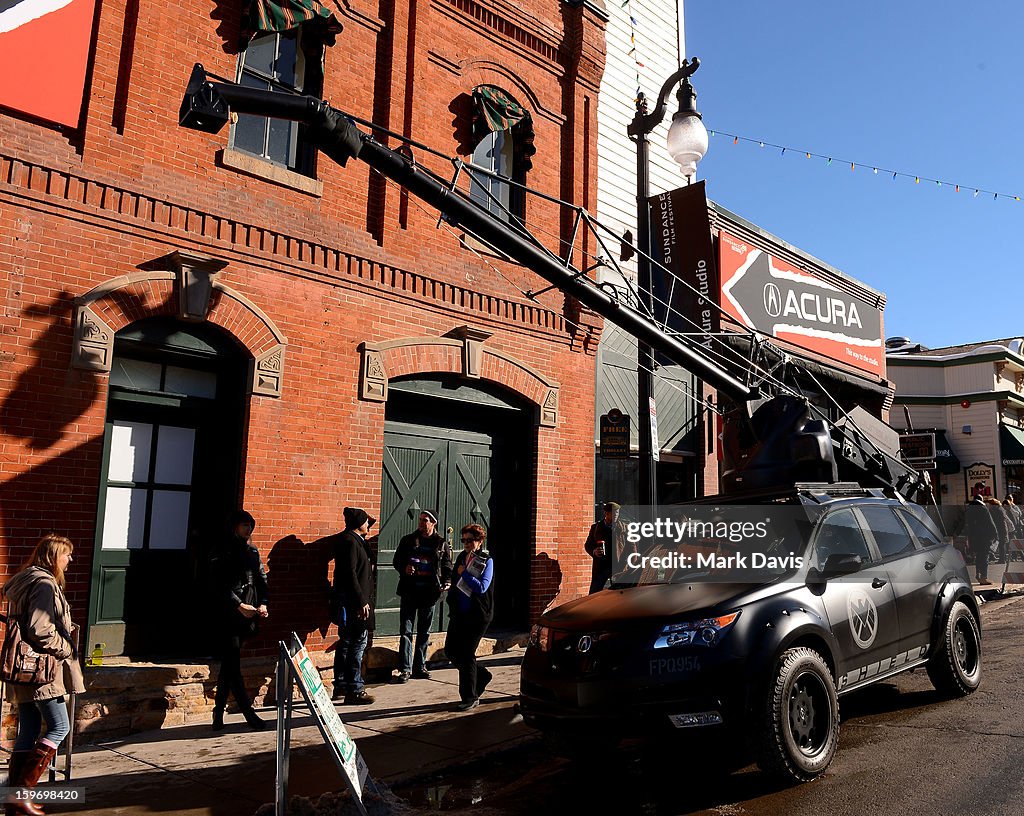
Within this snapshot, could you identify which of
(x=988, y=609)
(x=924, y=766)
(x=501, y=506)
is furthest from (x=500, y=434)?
(x=988, y=609)

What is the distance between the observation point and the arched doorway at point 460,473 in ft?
30.4

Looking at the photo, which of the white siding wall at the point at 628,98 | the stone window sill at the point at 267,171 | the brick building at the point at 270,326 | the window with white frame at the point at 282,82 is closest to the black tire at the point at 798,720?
the brick building at the point at 270,326

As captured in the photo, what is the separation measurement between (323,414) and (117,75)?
3825mm

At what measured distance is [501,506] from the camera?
34.6ft

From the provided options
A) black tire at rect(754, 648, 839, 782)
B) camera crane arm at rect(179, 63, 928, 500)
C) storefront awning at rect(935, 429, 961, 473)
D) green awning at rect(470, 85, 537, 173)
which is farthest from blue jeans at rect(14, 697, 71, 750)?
storefront awning at rect(935, 429, 961, 473)

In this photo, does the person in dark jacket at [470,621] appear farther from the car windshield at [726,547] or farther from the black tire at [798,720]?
the black tire at [798,720]

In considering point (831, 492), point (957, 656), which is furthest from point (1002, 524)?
point (831, 492)

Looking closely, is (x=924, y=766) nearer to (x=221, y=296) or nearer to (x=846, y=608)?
(x=846, y=608)

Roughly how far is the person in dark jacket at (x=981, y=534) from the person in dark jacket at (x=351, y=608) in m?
14.1

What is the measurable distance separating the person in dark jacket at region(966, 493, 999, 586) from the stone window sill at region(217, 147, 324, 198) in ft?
49.2

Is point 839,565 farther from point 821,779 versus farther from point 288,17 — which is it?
point 288,17

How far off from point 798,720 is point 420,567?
4364 millimetres

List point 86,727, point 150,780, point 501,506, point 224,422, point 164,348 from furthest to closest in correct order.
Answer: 1. point 501,506
2. point 224,422
3. point 164,348
4. point 86,727
5. point 150,780

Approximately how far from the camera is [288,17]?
8.51 metres
